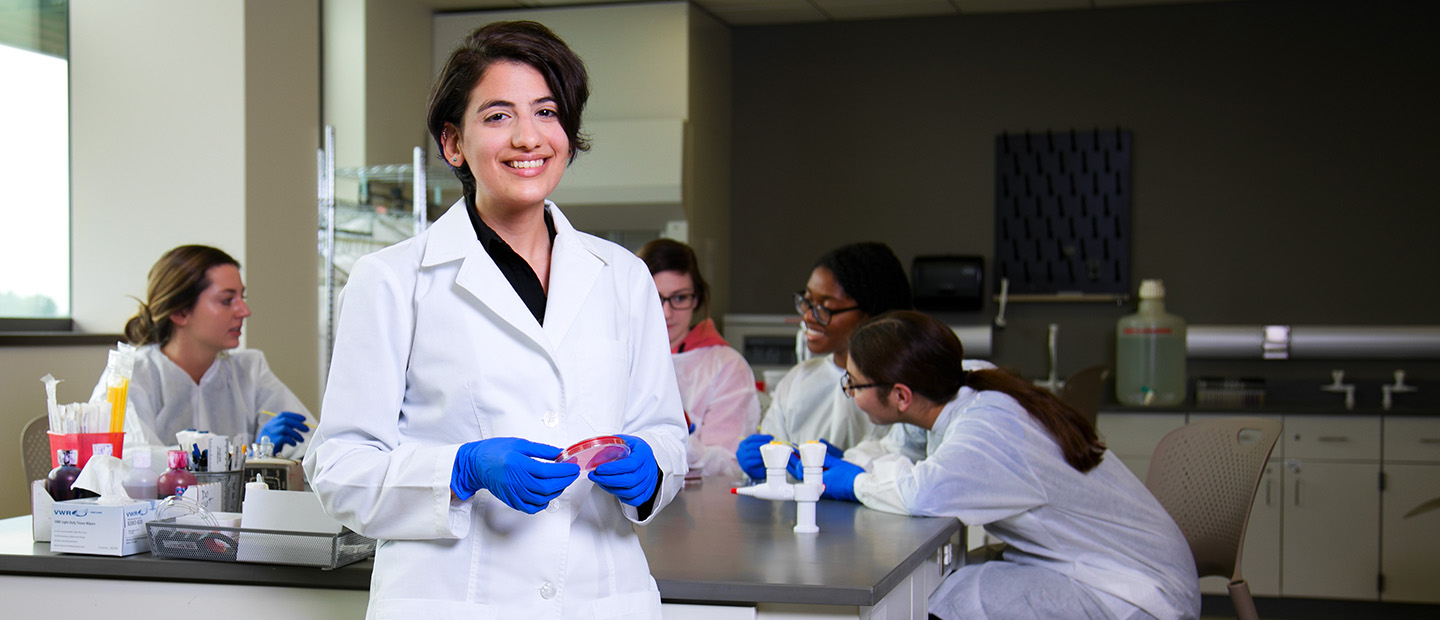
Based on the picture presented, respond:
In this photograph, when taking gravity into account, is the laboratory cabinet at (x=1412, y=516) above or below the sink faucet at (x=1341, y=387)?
below

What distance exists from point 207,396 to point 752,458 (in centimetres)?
145

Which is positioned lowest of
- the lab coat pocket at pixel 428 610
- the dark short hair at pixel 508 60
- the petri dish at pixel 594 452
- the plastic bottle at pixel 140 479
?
the lab coat pocket at pixel 428 610

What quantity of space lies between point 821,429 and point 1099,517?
0.95 metres

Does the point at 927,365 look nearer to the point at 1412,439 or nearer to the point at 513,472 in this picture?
the point at 513,472

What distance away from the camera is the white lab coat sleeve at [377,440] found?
1153 mm

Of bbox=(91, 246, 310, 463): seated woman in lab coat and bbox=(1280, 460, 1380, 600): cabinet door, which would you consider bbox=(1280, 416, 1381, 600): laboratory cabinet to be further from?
bbox=(91, 246, 310, 463): seated woman in lab coat

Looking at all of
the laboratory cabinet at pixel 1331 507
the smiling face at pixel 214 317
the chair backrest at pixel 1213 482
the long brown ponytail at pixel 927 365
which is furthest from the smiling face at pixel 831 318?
the laboratory cabinet at pixel 1331 507

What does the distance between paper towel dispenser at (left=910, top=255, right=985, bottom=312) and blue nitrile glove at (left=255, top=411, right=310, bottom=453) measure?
2995 mm

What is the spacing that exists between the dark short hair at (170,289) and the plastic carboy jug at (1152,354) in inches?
135

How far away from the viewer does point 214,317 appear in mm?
2914

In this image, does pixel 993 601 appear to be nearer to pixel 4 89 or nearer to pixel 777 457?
pixel 777 457

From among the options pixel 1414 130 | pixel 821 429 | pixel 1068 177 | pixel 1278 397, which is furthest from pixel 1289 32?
pixel 821 429

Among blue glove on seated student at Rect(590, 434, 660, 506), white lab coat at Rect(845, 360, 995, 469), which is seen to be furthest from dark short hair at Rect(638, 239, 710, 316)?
blue glove on seated student at Rect(590, 434, 660, 506)

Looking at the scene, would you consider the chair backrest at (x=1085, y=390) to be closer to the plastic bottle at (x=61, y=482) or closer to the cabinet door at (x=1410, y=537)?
the cabinet door at (x=1410, y=537)
